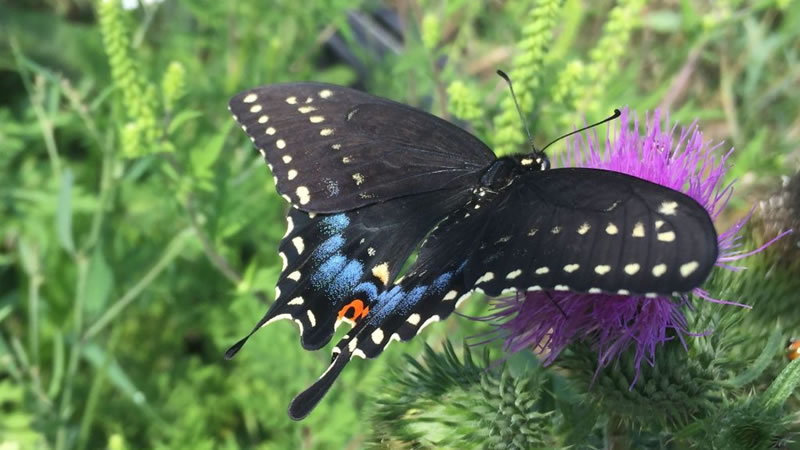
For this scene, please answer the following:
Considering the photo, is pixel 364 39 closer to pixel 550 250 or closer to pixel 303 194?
pixel 303 194

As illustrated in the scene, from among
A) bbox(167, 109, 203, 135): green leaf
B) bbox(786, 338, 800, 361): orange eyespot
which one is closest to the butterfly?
bbox(167, 109, 203, 135): green leaf

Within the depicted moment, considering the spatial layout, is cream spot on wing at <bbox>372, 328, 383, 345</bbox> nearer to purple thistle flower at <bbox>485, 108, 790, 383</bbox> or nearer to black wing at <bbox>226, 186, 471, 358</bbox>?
black wing at <bbox>226, 186, 471, 358</bbox>

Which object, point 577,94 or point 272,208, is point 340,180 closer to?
point 577,94

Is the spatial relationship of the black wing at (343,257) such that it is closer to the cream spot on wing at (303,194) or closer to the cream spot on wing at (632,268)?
the cream spot on wing at (303,194)

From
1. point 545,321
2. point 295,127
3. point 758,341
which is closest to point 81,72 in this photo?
point 295,127

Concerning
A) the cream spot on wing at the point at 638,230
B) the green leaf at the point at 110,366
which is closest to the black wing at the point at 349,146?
the cream spot on wing at the point at 638,230

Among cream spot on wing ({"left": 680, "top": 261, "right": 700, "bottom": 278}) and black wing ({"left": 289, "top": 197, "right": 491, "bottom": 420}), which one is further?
black wing ({"left": 289, "top": 197, "right": 491, "bottom": 420})

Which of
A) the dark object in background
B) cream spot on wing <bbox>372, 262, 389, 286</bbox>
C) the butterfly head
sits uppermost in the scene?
the butterfly head
